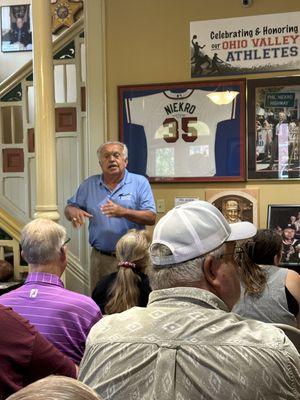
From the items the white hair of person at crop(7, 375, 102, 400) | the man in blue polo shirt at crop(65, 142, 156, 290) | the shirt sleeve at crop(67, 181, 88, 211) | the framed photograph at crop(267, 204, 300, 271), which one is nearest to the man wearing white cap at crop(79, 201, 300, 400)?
the white hair of person at crop(7, 375, 102, 400)

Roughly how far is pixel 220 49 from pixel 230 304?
→ 3.15 m

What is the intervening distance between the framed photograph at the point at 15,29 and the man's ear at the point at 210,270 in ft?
17.5

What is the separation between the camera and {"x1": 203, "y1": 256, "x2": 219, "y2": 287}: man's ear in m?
1.17

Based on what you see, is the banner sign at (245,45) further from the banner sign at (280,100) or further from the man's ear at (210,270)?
the man's ear at (210,270)

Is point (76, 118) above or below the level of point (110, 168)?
above

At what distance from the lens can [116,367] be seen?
40.8 inches

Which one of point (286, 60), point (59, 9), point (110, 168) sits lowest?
point (110, 168)

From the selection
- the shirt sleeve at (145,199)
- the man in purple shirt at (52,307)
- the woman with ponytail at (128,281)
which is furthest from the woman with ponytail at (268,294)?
the shirt sleeve at (145,199)

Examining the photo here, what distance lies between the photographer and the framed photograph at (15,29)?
592 centimetres

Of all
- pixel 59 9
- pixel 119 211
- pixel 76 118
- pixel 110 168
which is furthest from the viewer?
pixel 59 9

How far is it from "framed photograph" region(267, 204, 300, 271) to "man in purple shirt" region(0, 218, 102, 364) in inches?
91.3

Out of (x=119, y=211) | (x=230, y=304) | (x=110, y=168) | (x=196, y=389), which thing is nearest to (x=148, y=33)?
(x=110, y=168)

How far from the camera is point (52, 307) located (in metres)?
1.84

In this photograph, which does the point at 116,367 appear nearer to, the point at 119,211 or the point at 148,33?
the point at 119,211
